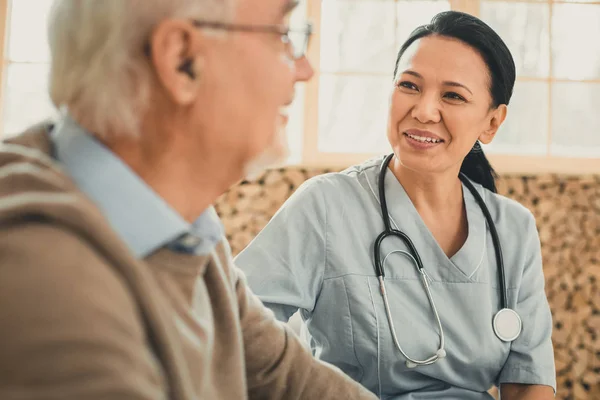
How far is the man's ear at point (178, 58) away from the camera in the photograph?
766mm

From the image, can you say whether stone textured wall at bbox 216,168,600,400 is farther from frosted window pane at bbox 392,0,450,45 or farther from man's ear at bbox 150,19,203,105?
man's ear at bbox 150,19,203,105

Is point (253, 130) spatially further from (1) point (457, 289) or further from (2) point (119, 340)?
(1) point (457, 289)

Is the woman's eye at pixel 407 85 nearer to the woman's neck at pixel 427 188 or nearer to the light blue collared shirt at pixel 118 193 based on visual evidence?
the woman's neck at pixel 427 188

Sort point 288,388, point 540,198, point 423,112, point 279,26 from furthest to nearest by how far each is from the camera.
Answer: point 540,198 → point 423,112 → point 288,388 → point 279,26

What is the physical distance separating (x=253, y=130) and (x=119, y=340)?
36cm

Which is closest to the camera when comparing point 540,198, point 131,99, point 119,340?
point 119,340

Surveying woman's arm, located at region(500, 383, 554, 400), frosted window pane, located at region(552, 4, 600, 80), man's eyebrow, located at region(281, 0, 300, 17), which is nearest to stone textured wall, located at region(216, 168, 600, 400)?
frosted window pane, located at region(552, 4, 600, 80)

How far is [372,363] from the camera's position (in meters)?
1.44

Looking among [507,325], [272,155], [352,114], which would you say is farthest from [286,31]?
[352,114]

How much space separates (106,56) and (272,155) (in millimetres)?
257

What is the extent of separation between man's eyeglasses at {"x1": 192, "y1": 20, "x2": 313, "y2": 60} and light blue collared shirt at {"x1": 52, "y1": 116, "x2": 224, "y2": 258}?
194 mm

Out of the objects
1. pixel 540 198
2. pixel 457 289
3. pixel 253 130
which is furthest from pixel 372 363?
pixel 540 198

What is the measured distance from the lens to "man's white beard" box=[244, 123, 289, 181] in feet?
2.88

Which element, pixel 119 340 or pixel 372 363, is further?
pixel 372 363
